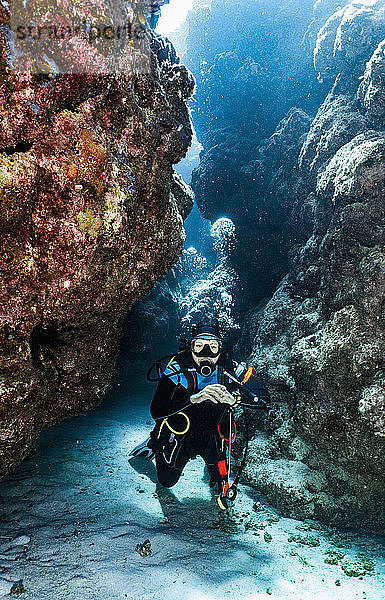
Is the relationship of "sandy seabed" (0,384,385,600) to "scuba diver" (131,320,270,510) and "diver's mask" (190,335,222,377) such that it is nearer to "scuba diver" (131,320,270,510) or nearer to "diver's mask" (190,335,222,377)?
"scuba diver" (131,320,270,510)

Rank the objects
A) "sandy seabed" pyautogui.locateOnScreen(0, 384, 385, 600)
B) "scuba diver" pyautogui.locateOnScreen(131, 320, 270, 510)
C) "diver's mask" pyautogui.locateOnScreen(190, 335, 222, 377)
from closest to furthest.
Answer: "sandy seabed" pyautogui.locateOnScreen(0, 384, 385, 600), "scuba diver" pyautogui.locateOnScreen(131, 320, 270, 510), "diver's mask" pyautogui.locateOnScreen(190, 335, 222, 377)

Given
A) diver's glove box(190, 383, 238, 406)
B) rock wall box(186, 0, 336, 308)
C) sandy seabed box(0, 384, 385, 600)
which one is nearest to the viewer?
sandy seabed box(0, 384, 385, 600)

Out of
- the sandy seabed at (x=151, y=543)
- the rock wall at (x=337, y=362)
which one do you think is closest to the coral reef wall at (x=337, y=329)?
the rock wall at (x=337, y=362)

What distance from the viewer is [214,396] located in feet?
11.0

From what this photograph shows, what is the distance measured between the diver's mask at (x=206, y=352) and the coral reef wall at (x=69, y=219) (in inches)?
39.7

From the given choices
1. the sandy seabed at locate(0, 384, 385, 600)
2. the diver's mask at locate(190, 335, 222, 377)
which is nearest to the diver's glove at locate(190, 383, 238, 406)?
the diver's mask at locate(190, 335, 222, 377)

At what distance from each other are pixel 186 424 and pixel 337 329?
110 inches

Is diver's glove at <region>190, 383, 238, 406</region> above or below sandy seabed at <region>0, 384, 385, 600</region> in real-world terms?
above

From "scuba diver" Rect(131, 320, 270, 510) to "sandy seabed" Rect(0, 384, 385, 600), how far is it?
45cm

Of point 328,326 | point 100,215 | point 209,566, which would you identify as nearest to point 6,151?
point 100,215

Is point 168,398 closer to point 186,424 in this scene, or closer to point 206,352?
point 186,424

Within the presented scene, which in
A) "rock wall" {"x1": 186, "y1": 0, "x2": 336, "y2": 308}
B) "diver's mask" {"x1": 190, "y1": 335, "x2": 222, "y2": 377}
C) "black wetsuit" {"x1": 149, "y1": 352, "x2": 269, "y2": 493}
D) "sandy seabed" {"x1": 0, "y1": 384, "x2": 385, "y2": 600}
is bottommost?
"sandy seabed" {"x1": 0, "y1": 384, "x2": 385, "y2": 600}

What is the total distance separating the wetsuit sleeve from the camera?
12.1 ft

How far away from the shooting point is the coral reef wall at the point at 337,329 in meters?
4.29
